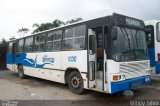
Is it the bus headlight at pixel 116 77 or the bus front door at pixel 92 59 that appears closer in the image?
the bus headlight at pixel 116 77

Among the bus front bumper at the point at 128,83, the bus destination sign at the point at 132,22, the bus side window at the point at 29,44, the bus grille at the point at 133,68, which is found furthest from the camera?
the bus side window at the point at 29,44

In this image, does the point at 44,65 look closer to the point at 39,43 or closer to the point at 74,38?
the point at 39,43

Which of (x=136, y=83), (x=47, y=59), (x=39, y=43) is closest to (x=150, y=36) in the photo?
(x=136, y=83)

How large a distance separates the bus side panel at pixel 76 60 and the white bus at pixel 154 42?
4.08 m

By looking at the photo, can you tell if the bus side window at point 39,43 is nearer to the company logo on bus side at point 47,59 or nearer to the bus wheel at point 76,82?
the company logo on bus side at point 47,59

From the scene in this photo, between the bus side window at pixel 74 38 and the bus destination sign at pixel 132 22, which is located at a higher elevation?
the bus destination sign at pixel 132 22

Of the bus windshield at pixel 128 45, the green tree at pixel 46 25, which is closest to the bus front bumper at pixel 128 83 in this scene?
the bus windshield at pixel 128 45

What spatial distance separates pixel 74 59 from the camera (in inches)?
337

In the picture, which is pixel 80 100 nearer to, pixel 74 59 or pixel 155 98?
pixel 74 59

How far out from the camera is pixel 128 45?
739 centimetres

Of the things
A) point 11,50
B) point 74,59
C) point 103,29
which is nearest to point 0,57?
point 11,50

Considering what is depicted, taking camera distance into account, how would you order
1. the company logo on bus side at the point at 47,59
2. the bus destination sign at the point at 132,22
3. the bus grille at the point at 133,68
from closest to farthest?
the bus grille at the point at 133,68 → the bus destination sign at the point at 132,22 → the company logo on bus side at the point at 47,59

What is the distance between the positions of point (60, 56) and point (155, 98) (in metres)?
4.37

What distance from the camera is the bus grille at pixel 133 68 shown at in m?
7.11
